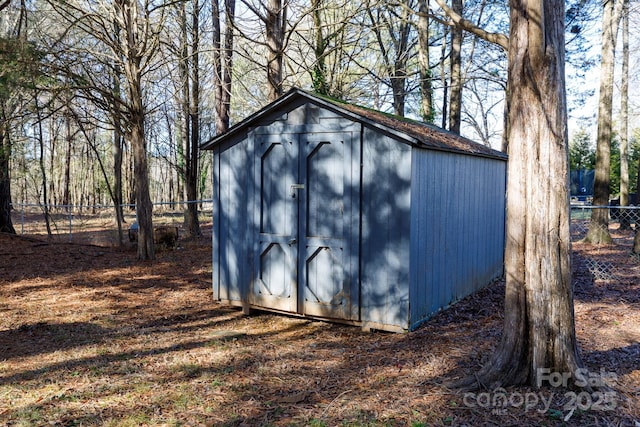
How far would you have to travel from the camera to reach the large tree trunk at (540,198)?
154 inches

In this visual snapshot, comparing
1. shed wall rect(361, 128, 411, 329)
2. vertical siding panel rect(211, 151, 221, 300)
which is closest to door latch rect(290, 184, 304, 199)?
shed wall rect(361, 128, 411, 329)

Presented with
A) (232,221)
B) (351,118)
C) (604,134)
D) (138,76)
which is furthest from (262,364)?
(604,134)

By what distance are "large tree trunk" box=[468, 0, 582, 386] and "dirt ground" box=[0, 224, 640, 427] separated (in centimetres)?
38

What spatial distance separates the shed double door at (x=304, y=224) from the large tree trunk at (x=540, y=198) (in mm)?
2512

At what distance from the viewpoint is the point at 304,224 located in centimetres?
655

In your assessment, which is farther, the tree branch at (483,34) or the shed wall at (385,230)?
the shed wall at (385,230)

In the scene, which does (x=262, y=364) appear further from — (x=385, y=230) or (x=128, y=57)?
(x=128, y=57)

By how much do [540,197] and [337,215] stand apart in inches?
113

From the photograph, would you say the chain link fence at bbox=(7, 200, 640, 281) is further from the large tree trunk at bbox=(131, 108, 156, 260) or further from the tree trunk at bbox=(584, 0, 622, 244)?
the large tree trunk at bbox=(131, 108, 156, 260)

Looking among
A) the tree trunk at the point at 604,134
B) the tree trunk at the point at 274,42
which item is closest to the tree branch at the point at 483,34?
the tree trunk at the point at 274,42

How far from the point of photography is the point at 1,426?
3.80 meters

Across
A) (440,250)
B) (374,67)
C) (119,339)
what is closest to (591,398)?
(440,250)

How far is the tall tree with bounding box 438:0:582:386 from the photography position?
3904 mm

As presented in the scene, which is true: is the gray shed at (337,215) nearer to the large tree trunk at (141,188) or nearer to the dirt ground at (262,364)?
the dirt ground at (262,364)
